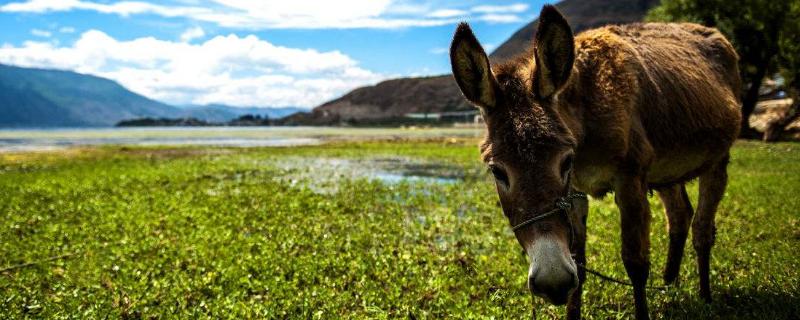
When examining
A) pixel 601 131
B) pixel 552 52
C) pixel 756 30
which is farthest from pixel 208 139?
pixel 552 52

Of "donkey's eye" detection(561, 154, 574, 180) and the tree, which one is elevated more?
the tree

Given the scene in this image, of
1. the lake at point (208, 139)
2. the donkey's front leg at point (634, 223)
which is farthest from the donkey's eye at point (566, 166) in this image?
the lake at point (208, 139)

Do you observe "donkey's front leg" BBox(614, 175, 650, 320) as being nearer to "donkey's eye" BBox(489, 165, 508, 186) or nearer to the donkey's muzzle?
"donkey's eye" BBox(489, 165, 508, 186)

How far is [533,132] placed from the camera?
359 centimetres

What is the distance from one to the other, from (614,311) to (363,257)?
4.34 meters

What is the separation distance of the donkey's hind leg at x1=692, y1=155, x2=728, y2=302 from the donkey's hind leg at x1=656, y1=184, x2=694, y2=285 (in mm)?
219

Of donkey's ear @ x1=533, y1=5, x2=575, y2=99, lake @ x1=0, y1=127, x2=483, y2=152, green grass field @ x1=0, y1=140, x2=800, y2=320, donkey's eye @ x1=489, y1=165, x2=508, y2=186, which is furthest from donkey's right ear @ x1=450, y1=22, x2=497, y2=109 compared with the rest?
lake @ x1=0, y1=127, x2=483, y2=152

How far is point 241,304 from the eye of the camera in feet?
21.8

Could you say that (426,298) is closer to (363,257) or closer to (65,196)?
(363,257)

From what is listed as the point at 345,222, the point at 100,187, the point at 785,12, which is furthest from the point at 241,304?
the point at 785,12

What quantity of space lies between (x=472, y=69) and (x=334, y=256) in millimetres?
5999

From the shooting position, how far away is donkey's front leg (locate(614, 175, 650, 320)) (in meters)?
4.53

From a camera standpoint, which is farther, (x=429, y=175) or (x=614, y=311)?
(x=429, y=175)

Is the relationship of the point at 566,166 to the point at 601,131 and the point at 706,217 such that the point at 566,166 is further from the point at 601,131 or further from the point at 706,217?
the point at 706,217
